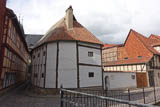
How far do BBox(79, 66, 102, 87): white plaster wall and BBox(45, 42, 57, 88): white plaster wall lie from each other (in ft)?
10.1

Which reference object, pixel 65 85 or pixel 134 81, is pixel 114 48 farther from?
pixel 65 85

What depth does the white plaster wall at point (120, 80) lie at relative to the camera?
15.5 m

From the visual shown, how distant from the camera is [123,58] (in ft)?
81.2

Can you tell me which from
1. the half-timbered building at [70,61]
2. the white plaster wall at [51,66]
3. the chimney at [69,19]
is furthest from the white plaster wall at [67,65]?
the chimney at [69,19]

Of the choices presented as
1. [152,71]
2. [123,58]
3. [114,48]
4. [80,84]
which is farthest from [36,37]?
[152,71]

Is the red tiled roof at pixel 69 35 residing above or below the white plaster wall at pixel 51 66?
above

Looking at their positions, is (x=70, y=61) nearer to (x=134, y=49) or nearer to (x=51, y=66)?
(x=51, y=66)

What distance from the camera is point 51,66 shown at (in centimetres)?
1299

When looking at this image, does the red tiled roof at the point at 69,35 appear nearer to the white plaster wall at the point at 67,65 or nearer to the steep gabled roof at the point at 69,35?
the steep gabled roof at the point at 69,35

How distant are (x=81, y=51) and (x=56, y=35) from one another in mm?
3598

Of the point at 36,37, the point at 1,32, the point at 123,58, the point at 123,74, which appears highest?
the point at 36,37

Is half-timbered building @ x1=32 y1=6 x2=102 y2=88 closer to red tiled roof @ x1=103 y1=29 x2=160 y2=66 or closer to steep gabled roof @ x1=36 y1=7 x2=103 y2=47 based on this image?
steep gabled roof @ x1=36 y1=7 x2=103 y2=47

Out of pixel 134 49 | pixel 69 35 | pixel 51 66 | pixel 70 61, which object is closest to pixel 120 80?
pixel 70 61

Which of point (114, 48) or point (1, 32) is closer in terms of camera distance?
point (1, 32)
